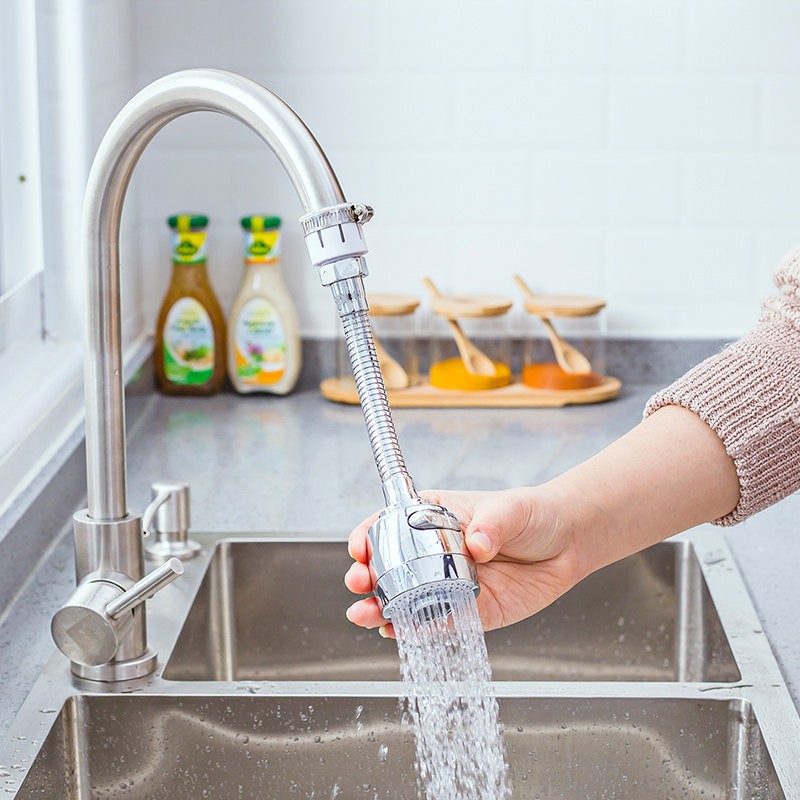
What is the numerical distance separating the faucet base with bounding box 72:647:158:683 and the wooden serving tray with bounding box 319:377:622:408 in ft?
2.51

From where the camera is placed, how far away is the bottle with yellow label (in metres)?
1.72

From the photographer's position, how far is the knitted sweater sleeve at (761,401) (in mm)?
937

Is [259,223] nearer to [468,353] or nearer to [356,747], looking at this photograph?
[468,353]

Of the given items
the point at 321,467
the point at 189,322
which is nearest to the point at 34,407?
the point at 321,467

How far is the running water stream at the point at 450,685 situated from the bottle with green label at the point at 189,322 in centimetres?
85

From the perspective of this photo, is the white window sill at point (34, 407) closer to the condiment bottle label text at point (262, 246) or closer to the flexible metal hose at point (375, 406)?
the condiment bottle label text at point (262, 246)

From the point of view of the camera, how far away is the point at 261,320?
5.67 ft

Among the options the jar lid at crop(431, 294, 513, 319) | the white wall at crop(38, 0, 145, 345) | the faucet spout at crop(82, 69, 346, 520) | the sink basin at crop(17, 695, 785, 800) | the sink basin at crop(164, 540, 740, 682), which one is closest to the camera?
the faucet spout at crop(82, 69, 346, 520)

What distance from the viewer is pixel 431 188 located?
1.78 m

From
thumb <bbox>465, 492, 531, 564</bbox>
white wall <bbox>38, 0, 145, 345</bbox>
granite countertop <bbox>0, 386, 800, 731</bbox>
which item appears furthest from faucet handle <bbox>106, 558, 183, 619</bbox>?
white wall <bbox>38, 0, 145, 345</bbox>

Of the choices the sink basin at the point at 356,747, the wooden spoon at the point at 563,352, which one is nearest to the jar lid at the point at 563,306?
the wooden spoon at the point at 563,352

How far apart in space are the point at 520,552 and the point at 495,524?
0.29 feet

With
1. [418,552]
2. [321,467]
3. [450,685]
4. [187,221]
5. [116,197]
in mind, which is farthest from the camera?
[187,221]

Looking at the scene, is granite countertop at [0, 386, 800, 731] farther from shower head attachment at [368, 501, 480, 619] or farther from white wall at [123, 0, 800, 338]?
shower head attachment at [368, 501, 480, 619]
